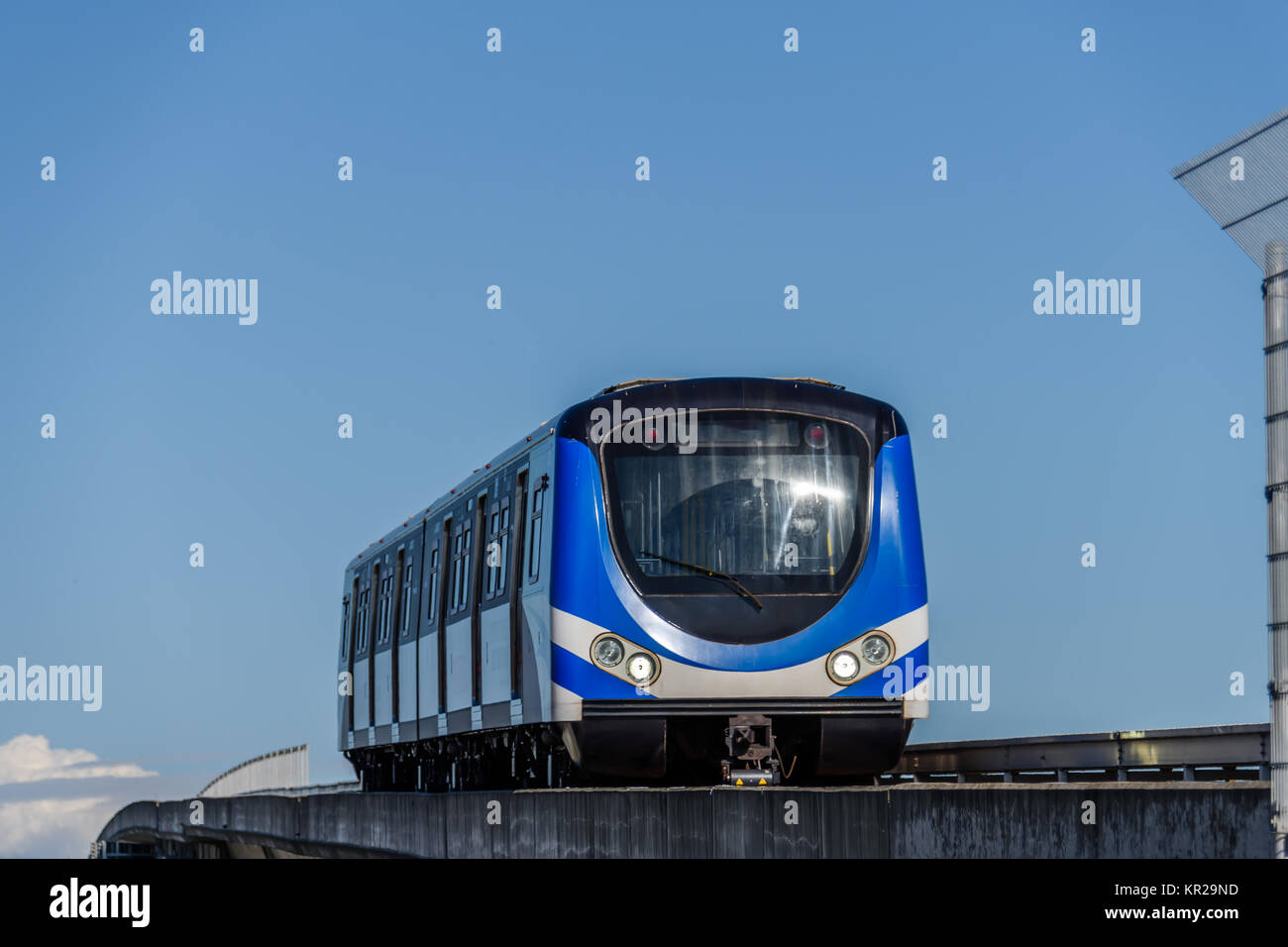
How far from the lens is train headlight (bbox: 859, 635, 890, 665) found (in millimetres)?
16859

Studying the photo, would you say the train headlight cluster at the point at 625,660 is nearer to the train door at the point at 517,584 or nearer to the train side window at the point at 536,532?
the train side window at the point at 536,532

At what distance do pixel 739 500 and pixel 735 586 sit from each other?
69cm

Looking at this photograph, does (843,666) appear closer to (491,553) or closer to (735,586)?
(735,586)

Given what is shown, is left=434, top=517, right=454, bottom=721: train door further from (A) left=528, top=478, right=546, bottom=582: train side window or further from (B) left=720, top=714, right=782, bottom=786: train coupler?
(B) left=720, top=714, right=782, bottom=786: train coupler

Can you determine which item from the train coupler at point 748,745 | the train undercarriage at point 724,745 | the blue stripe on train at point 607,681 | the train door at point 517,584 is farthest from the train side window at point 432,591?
the train coupler at point 748,745

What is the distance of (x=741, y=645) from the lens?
16625mm

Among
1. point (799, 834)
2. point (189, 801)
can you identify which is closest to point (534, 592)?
point (799, 834)

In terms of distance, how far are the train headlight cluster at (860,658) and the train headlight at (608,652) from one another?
1.62 metres

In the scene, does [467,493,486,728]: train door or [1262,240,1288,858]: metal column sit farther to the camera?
[467,493,486,728]: train door

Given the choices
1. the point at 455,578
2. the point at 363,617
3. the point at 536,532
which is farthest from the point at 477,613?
the point at 363,617

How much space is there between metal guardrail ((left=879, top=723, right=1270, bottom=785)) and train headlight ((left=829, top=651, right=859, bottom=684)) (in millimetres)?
2765

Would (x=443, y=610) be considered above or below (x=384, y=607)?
below

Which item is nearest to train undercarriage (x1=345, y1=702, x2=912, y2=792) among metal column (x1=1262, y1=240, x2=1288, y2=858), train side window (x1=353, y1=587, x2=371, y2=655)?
metal column (x1=1262, y1=240, x2=1288, y2=858)
